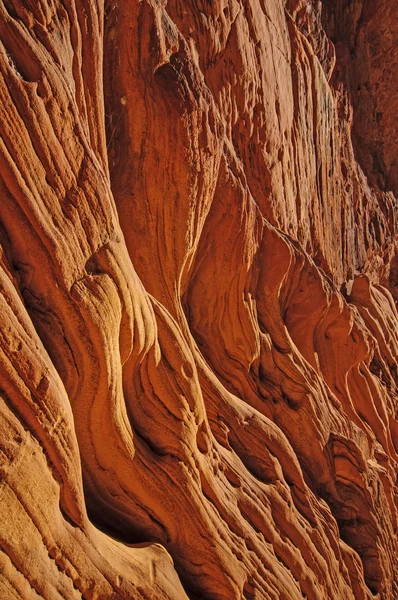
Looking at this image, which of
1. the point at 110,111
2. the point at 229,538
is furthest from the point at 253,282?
the point at 229,538

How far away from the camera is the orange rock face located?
217cm

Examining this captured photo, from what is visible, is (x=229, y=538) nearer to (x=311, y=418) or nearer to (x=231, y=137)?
(x=311, y=418)

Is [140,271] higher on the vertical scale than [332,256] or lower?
lower

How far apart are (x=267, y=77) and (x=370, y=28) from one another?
178 inches

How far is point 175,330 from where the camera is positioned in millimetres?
3205

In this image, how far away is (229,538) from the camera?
302 centimetres

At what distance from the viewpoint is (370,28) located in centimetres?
887

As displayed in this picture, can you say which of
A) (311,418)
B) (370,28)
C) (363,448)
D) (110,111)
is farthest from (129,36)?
(370,28)

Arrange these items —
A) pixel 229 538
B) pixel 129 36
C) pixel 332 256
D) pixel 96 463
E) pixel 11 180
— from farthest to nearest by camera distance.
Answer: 1. pixel 332 256
2. pixel 129 36
3. pixel 229 538
4. pixel 96 463
5. pixel 11 180

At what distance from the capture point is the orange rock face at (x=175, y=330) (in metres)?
2.17

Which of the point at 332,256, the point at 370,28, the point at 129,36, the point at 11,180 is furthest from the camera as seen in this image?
the point at 370,28

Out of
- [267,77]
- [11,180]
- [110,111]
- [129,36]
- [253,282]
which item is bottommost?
[11,180]

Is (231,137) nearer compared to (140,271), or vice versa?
(140,271)

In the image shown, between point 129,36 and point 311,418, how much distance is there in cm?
304
